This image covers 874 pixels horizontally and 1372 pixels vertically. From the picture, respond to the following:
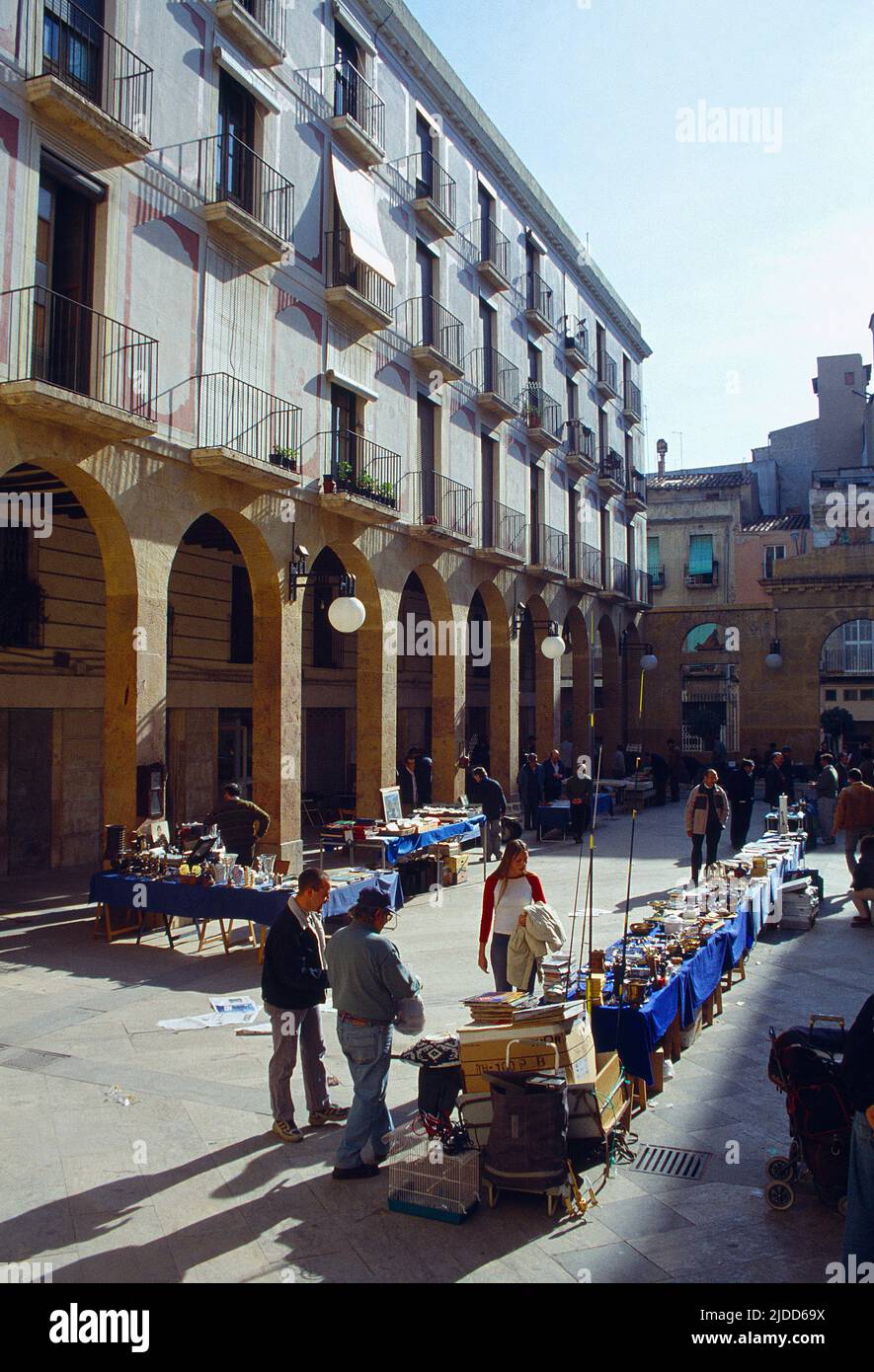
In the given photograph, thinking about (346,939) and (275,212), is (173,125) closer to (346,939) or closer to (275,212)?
(275,212)

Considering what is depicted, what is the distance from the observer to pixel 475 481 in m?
23.5

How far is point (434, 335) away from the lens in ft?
70.9

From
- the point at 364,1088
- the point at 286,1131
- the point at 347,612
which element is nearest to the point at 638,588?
the point at 347,612

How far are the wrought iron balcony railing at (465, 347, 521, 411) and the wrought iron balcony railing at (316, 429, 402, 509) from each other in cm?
503

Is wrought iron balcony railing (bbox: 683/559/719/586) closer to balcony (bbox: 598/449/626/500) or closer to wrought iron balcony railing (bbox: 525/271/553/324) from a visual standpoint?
balcony (bbox: 598/449/626/500)

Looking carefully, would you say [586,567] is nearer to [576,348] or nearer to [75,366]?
[576,348]

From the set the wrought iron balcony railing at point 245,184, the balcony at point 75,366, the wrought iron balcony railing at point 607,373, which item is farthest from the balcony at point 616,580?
the balcony at point 75,366

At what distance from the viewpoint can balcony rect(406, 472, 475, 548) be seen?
66.4 ft

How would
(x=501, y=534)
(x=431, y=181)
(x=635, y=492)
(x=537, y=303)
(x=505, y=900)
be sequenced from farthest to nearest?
(x=635, y=492) → (x=537, y=303) → (x=501, y=534) → (x=431, y=181) → (x=505, y=900)

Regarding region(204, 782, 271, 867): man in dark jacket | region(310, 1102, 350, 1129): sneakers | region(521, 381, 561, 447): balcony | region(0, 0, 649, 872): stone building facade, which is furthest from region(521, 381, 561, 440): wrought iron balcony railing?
region(310, 1102, 350, 1129): sneakers

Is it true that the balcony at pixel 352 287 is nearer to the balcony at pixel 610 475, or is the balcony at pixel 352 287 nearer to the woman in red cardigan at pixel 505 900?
the woman in red cardigan at pixel 505 900

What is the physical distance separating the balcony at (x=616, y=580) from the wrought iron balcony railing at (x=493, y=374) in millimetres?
8229

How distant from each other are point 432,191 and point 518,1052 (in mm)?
19982

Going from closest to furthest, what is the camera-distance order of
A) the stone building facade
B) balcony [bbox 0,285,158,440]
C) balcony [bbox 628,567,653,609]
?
balcony [bbox 0,285,158,440], the stone building facade, balcony [bbox 628,567,653,609]
